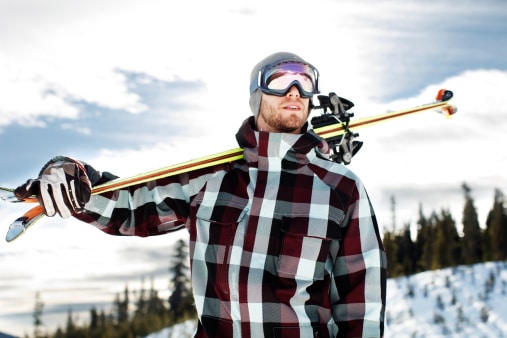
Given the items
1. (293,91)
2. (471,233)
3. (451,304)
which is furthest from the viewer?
(471,233)

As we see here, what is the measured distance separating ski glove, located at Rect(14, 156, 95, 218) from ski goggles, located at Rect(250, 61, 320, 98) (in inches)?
49.1

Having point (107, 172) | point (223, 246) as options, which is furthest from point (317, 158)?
point (107, 172)

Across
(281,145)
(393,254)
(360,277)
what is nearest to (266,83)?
(281,145)

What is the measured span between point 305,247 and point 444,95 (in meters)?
2.96

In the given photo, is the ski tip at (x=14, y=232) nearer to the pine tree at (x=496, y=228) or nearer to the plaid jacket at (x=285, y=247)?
the plaid jacket at (x=285, y=247)

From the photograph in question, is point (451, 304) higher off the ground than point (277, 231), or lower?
lower

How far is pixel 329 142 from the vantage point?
430 cm

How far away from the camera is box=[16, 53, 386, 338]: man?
3207 mm

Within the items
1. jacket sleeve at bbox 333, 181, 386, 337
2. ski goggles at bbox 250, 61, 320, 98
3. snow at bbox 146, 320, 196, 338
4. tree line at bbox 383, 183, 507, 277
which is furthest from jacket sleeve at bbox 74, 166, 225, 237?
tree line at bbox 383, 183, 507, 277

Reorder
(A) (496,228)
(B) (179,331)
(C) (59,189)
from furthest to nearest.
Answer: (A) (496,228), (B) (179,331), (C) (59,189)

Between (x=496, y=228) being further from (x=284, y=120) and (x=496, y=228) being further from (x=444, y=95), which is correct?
(x=284, y=120)

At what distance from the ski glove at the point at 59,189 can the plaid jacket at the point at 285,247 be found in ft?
0.84

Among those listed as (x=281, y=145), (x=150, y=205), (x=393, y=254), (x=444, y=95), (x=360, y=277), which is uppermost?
(x=444, y=95)

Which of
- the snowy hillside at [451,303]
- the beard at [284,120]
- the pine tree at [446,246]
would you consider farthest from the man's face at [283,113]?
the pine tree at [446,246]
